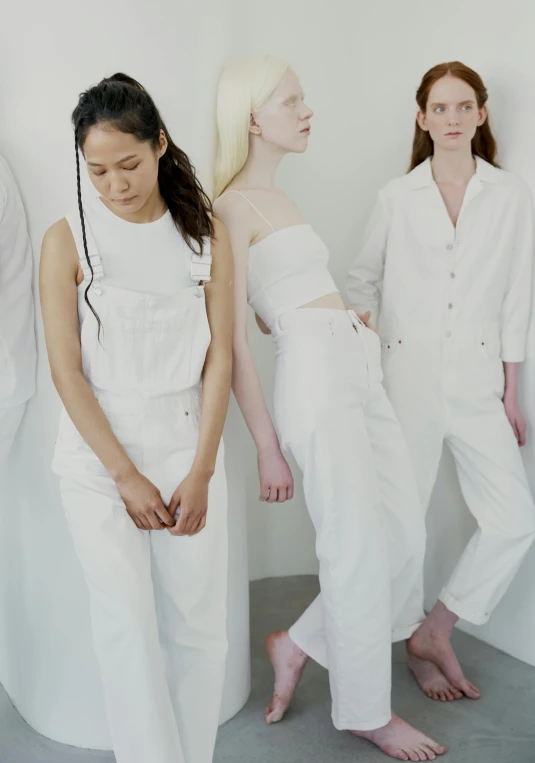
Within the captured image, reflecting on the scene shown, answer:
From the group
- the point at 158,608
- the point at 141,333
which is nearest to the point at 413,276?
the point at 141,333

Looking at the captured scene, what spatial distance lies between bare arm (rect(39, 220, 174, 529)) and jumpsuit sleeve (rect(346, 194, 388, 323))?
131 cm

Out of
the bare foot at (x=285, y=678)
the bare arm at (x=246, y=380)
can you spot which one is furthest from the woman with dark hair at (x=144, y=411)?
the bare foot at (x=285, y=678)

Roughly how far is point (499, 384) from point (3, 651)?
5.62ft

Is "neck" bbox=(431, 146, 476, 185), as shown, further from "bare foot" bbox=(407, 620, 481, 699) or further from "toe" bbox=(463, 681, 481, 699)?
"toe" bbox=(463, 681, 481, 699)

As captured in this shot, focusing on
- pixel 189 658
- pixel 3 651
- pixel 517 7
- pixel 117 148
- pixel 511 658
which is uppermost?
pixel 517 7

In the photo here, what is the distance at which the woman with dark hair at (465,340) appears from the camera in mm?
2795

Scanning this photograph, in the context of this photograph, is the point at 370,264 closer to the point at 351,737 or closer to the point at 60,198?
the point at 60,198

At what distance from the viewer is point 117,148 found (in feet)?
6.21

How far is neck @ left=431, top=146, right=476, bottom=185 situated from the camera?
286 centimetres

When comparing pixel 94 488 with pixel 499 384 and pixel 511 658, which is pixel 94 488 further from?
pixel 511 658

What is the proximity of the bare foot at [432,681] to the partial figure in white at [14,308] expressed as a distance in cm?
146

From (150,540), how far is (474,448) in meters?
1.20

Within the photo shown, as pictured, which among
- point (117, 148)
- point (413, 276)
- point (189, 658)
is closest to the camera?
→ point (117, 148)

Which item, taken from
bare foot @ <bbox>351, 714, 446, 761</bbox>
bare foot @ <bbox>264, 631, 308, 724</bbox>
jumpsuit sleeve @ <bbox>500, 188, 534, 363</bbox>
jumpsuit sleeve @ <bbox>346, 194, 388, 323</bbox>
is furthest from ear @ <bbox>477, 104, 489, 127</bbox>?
bare foot @ <bbox>351, 714, 446, 761</bbox>
